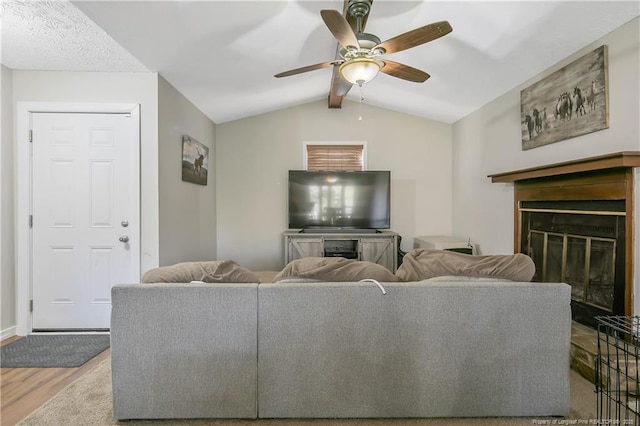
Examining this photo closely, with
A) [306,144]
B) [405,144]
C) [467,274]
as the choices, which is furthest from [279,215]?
[467,274]

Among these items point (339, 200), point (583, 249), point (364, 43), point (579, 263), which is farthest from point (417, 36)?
point (339, 200)

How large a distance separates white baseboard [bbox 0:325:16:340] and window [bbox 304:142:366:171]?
3767 millimetres

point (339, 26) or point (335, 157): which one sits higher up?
point (339, 26)

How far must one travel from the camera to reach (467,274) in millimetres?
1589

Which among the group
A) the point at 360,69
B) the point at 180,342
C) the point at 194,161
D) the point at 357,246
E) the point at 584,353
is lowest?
the point at 584,353

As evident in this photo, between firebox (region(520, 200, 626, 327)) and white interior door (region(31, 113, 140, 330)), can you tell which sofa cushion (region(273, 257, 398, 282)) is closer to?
firebox (region(520, 200, 626, 327))

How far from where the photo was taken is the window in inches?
185

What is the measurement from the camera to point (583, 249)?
2.37m

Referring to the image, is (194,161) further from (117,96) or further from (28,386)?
(28,386)

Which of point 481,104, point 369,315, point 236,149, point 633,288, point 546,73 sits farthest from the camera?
point 236,149

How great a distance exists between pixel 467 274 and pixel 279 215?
344 cm

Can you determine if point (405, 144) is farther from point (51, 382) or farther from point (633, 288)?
point (51, 382)

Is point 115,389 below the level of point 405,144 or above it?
below

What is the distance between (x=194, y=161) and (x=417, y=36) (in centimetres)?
282
